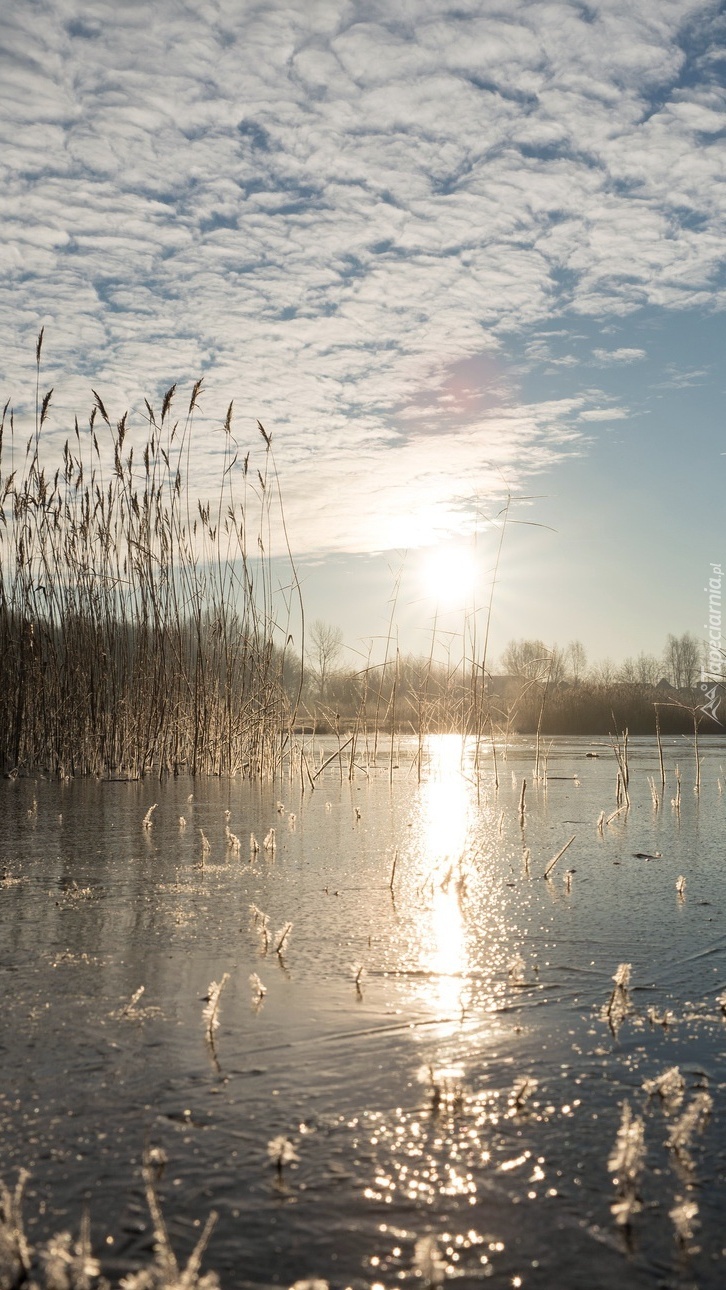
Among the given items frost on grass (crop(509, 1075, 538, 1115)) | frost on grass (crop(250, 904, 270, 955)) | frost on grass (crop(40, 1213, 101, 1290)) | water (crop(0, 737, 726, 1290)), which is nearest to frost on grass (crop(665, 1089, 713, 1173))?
water (crop(0, 737, 726, 1290))

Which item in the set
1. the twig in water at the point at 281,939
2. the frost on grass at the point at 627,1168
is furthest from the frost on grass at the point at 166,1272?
the twig in water at the point at 281,939

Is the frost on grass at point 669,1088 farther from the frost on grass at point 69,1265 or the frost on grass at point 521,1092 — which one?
the frost on grass at point 69,1265

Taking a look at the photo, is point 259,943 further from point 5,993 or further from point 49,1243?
point 49,1243

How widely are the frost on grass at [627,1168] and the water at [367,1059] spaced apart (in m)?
0.01

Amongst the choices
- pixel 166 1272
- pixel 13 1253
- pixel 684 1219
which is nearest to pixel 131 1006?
pixel 13 1253

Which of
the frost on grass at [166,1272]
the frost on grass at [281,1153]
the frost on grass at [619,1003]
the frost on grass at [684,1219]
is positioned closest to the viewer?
the frost on grass at [166,1272]

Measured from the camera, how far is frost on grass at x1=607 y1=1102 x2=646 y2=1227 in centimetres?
120

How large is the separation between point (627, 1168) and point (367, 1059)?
0.54 m

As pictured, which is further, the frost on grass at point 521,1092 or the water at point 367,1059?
the frost on grass at point 521,1092

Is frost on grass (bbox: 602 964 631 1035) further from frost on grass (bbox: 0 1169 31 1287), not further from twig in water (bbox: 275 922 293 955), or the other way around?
frost on grass (bbox: 0 1169 31 1287)

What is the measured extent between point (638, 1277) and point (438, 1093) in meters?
0.46

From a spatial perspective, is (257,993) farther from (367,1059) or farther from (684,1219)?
(684,1219)

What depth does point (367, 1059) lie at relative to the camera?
1.68m

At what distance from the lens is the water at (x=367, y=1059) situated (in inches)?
45.2
